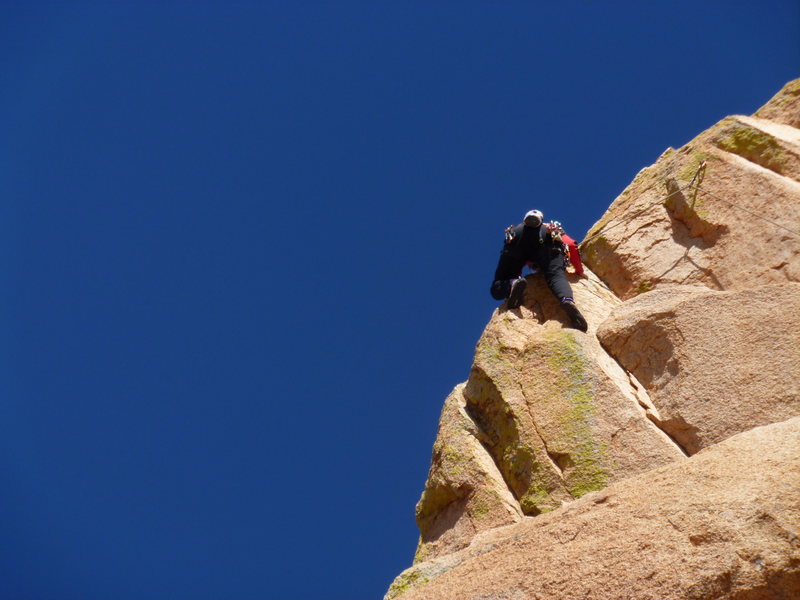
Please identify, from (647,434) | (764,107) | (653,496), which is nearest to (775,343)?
(647,434)

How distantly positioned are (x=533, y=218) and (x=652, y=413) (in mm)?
4580

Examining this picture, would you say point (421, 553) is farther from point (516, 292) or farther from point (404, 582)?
point (516, 292)

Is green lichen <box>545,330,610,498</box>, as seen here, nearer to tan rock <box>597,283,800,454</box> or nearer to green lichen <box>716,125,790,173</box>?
tan rock <box>597,283,800,454</box>

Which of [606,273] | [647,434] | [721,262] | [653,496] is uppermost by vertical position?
[606,273]

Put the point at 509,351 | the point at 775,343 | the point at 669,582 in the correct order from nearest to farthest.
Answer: the point at 669,582
the point at 775,343
the point at 509,351

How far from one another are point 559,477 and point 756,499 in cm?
473

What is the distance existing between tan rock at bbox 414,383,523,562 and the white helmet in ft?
11.8

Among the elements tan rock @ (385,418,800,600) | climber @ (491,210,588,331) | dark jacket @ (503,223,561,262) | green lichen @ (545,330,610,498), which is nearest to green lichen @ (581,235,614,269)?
climber @ (491,210,588,331)

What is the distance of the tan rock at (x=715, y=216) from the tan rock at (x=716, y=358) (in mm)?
1353

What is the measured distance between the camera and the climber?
50.4 feet

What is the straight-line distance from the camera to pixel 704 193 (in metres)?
15.9

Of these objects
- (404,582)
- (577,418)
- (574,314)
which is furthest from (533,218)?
(404,582)

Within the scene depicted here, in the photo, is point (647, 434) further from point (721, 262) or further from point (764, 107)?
point (764, 107)

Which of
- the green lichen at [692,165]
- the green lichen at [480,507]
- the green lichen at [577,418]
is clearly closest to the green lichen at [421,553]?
the green lichen at [480,507]
